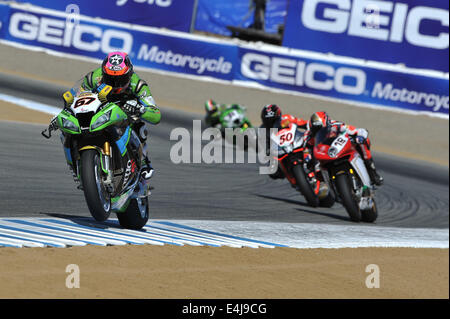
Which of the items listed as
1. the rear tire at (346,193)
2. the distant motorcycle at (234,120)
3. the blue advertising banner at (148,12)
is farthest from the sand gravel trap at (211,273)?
the blue advertising banner at (148,12)

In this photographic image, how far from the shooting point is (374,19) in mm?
22172

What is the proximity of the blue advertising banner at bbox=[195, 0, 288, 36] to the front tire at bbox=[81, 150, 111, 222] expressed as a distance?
783 inches

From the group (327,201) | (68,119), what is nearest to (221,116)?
(327,201)

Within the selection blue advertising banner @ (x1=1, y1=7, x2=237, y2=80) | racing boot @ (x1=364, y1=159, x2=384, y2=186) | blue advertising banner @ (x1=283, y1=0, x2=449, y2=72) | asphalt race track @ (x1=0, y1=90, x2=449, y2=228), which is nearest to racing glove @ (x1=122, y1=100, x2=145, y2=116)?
asphalt race track @ (x1=0, y1=90, x2=449, y2=228)

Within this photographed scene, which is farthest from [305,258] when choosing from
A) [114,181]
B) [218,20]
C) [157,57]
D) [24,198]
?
[218,20]

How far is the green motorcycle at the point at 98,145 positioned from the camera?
21.0ft

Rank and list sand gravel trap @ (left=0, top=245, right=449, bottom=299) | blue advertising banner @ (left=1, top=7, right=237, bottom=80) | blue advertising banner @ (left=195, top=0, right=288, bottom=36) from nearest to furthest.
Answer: sand gravel trap @ (left=0, top=245, right=449, bottom=299) < blue advertising banner @ (left=1, top=7, right=237, bottom=80) < blue advertising banner @ (left=195, top=0, right=288, bottom=36)

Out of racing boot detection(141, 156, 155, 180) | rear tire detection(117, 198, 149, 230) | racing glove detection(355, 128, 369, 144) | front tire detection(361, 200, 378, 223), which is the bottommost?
front tire detection(361, 200, 378, 223)

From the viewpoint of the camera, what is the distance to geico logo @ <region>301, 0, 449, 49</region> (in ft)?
72.7

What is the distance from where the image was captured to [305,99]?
22.2 meters

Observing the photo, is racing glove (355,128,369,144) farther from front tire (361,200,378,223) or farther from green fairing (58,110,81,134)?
green fairing (58,110,81,134)
